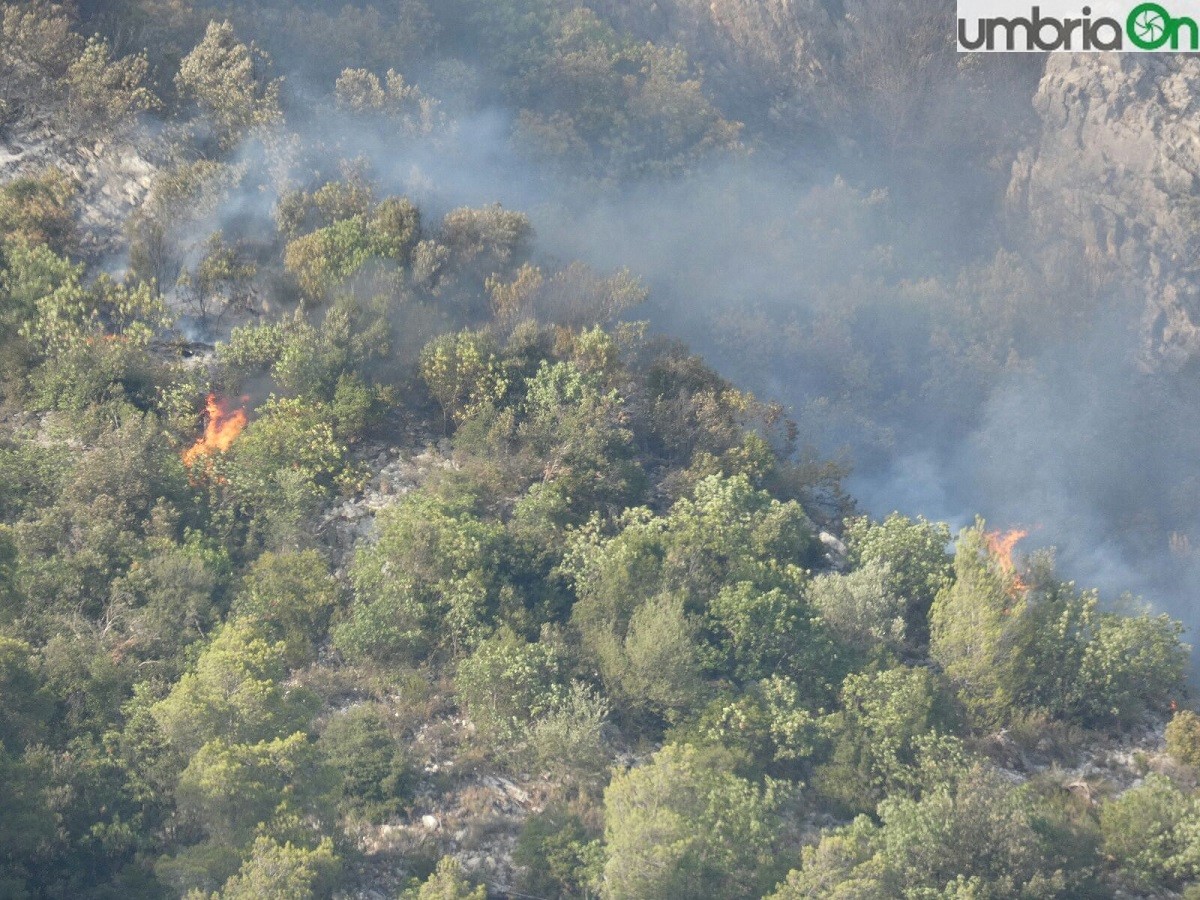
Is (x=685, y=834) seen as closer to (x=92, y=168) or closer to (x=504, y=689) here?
(x=504, y=689)

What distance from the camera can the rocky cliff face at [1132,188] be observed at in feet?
217

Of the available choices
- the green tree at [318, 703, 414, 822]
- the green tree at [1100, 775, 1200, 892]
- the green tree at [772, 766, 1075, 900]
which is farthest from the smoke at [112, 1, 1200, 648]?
the green tree at [772, 766, 1075, 900]

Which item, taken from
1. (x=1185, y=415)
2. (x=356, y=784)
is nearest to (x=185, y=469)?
(x=356, y=784)

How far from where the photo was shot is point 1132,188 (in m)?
67.1

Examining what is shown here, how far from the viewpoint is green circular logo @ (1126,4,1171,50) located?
66.8 meters

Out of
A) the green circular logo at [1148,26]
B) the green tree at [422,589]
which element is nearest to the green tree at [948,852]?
the green tree at [422,589]

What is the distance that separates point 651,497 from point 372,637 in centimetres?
1031

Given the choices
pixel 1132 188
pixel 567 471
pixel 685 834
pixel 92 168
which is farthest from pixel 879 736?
pixel 1132 188

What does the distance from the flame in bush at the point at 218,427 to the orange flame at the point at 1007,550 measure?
19.6m

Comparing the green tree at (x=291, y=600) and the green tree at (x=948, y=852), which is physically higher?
the green tree at (x=291, y=600)

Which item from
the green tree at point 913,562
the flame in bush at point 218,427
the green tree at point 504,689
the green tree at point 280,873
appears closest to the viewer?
the green tree at point 280,873

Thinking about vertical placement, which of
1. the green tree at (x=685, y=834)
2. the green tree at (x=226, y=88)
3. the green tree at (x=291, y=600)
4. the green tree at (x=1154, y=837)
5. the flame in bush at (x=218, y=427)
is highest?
the green tree at (x=226, y=88)

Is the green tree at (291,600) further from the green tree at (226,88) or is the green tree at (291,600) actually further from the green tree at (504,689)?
the green tree at (226,88)

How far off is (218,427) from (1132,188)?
41.4 m
